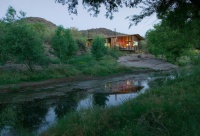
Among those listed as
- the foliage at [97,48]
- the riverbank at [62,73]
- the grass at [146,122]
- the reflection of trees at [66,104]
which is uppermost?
the foliage at [97,48]

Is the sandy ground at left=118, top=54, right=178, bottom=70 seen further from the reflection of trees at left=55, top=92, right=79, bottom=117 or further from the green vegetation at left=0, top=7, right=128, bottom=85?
the reflection of trees at left=55, top=92, right=79, bottom=117

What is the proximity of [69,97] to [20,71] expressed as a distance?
11.4 metres

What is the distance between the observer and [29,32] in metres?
29.9

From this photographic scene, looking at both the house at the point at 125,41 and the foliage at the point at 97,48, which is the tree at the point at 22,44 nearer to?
the foliage at the point at 97,48

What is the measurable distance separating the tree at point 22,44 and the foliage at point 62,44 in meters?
6.05

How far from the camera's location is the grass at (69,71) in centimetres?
2872

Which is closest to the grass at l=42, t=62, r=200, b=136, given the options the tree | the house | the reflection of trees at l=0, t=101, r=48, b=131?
the reflection of trees at l=0, t=101, r=48, b=131

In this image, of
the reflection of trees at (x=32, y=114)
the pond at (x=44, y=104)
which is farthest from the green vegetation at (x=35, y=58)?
the reflection of trees at (x=32, y=114)

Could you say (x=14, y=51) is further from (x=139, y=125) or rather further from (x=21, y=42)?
(x=139, y=125)

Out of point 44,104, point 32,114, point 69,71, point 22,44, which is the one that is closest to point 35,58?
point 22,44

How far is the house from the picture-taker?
236ft

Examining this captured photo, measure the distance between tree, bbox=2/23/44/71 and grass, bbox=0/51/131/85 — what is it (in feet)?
7.15

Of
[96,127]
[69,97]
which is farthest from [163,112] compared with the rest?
[69,97]

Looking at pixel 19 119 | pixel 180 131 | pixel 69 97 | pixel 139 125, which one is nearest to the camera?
pixel 180 131
